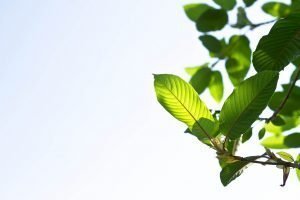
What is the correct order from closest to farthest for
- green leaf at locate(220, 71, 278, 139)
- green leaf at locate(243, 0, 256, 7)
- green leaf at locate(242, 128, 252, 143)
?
green leaf at locate(220, 71, 278, 139), green leaf at locate(242, 128, 252, 143), green leaf at locate(243, 0, 256, 7)

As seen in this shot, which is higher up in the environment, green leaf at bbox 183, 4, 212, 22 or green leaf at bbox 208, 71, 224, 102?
green leaf at bbox 183, 4, 212, 22

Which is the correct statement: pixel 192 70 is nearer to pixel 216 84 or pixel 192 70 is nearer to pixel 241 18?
pixel 216 84

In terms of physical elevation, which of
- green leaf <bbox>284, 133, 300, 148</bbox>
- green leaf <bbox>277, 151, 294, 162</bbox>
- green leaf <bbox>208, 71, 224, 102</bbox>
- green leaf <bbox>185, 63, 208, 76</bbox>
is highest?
green leaf <bbox>185, 63, 208, 76</bbox>

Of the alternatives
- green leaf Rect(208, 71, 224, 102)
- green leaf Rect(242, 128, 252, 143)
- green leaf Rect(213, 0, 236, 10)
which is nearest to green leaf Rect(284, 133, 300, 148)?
green leaf Rect(242, 128, 252, 143)

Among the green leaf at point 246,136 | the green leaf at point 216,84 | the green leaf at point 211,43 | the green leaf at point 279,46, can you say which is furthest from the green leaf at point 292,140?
the green leaf at point 279,46

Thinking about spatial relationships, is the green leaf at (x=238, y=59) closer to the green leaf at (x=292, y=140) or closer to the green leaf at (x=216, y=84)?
the green leaf at (x=216, y=84)

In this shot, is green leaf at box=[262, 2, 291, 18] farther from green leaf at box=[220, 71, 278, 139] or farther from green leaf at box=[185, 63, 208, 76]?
green leaf at box=[220, 71, 278, 139]

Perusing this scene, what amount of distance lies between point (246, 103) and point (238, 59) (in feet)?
3.65

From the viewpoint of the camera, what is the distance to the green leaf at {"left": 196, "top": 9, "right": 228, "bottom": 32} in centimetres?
202

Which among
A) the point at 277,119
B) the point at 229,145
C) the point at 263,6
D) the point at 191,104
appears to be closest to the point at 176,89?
the point at 191,104

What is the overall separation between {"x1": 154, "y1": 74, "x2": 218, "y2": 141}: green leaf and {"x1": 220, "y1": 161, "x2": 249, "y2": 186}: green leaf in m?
0.11

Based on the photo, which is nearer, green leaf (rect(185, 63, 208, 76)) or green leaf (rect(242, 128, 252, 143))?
green leaf (rect(242, 128, 252, 143))

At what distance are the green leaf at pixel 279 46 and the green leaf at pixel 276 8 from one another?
3.52 ft

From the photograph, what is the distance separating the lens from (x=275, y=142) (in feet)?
6.20
